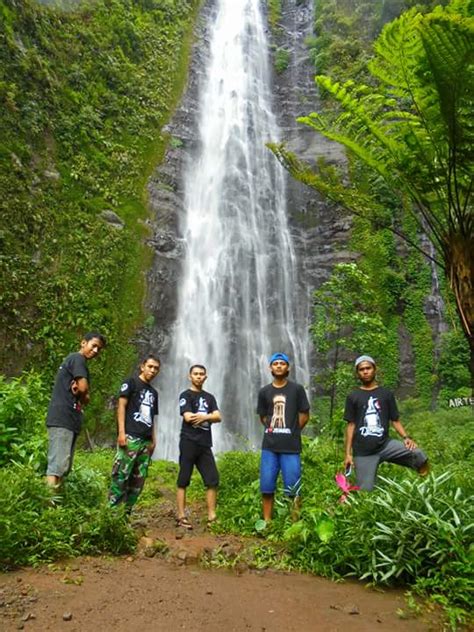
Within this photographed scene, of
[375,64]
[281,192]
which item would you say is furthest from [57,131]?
[375,64]

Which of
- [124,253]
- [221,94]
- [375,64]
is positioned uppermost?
[221,94]

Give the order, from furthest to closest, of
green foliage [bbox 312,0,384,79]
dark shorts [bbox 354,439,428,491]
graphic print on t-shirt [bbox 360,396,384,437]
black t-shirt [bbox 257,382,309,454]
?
1. green foliage [bbox 312,0,384,79]
2. black t-shirt [bbox 257,382,309,454]
3. graphic print on t-shirt [bbox 360,396,384,437]
4. dark shorts [bbox 354,439,428,491]

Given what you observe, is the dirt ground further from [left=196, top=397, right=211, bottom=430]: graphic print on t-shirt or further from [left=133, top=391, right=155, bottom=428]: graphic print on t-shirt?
[left=196, top=397, right=211, bottom=430]: graphic print on t-shirt

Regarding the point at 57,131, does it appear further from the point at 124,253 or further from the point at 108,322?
the point at 108,322

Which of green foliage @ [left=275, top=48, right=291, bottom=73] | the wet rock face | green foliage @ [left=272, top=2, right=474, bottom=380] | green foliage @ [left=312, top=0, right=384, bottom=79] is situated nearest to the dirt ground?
green foliage @ [left=272, top=2, right=474, bottom=380]

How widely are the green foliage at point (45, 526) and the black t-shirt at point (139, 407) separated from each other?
82cm

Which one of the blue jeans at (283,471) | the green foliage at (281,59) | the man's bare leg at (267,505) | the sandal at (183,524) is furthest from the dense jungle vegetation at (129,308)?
the green foliage at (281,59)

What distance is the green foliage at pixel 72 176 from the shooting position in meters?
11.5

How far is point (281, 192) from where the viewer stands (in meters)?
17.8

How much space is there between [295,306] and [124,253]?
538 cm

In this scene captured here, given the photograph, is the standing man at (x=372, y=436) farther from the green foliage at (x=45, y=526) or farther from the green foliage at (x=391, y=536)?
the green foliage at (x=45, y=526)

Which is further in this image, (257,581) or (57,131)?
(57,131)

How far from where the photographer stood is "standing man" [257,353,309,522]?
15.0ft

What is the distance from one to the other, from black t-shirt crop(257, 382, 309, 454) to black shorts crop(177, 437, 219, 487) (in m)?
0.64
